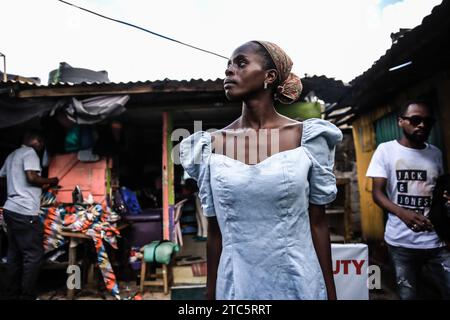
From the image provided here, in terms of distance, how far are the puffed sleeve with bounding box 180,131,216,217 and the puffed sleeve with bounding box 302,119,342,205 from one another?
46 centimetres

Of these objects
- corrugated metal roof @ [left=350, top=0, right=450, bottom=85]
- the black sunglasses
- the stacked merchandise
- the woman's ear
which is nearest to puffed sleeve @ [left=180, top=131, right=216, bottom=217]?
the woman's ear

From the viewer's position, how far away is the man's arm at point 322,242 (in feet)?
4.26

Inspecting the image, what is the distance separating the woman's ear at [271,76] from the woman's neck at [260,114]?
0.10 m

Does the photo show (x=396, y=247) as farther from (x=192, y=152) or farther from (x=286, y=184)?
(x=192, y=152)

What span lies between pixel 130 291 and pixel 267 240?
4385mm

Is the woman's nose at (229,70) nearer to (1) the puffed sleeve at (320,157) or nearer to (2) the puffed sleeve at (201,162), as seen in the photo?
(2) the puffed sleeve at (201,162)

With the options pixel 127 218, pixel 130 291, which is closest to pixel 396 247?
pixel 130 291

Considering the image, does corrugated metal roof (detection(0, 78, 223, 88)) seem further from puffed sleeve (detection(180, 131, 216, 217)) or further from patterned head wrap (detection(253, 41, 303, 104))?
puffed sleeve (detection(180, 131, 216, 217))

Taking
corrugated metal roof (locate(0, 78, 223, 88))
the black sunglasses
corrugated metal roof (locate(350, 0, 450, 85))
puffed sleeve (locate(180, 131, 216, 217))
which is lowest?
puffed sleeve (locate(180, 131, 216, 217))

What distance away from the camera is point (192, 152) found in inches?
58.1

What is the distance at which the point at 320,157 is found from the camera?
1.34 metres

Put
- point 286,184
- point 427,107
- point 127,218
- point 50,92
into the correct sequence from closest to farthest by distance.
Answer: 1. point 286,184
2. point 427,107
3. point 50,92
4. point 127,218

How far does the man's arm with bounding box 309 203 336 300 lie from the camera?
1298mm

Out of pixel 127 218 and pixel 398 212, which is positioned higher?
pixel 398 212
